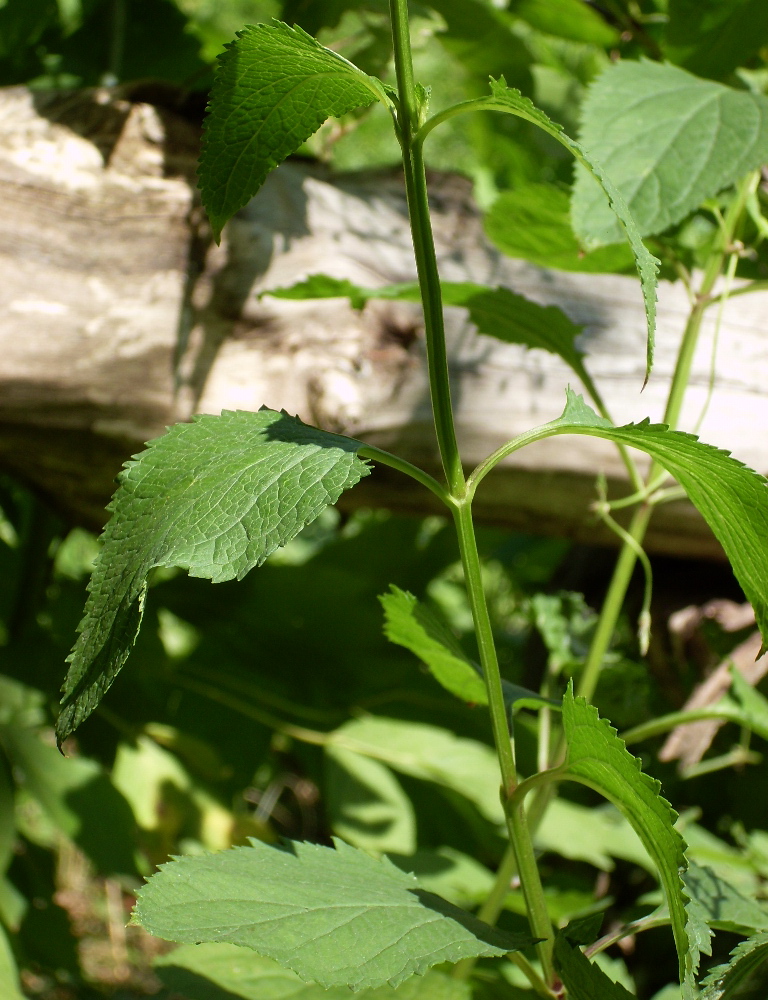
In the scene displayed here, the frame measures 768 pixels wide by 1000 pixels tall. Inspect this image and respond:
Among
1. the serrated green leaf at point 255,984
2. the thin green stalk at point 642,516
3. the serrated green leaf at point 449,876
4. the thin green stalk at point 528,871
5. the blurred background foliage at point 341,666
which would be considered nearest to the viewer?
the thin green stalk at point 528,871

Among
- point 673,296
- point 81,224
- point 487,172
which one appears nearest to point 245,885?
point 81,224

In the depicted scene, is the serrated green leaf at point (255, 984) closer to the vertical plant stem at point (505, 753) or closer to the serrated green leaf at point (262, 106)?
the vertical plant stem at point (505, 753)

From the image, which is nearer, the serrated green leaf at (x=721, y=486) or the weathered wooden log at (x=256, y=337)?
the serrated green leaf at (x=721, y=486)

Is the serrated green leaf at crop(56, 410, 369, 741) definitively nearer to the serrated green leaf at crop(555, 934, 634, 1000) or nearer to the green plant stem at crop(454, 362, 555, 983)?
the green plant stem at crop(454, 362, 555, 983)

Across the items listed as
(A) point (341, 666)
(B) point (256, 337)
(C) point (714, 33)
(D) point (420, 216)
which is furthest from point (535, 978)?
(C) point (714, 33)

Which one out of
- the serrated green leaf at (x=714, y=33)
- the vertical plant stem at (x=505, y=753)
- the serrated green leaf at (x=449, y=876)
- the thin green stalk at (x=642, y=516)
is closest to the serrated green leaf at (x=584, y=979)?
the vertical plant stem at (x=505, y=753)

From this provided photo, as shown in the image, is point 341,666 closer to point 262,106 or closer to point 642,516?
point 642,516

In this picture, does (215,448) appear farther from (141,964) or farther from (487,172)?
(141,964)
